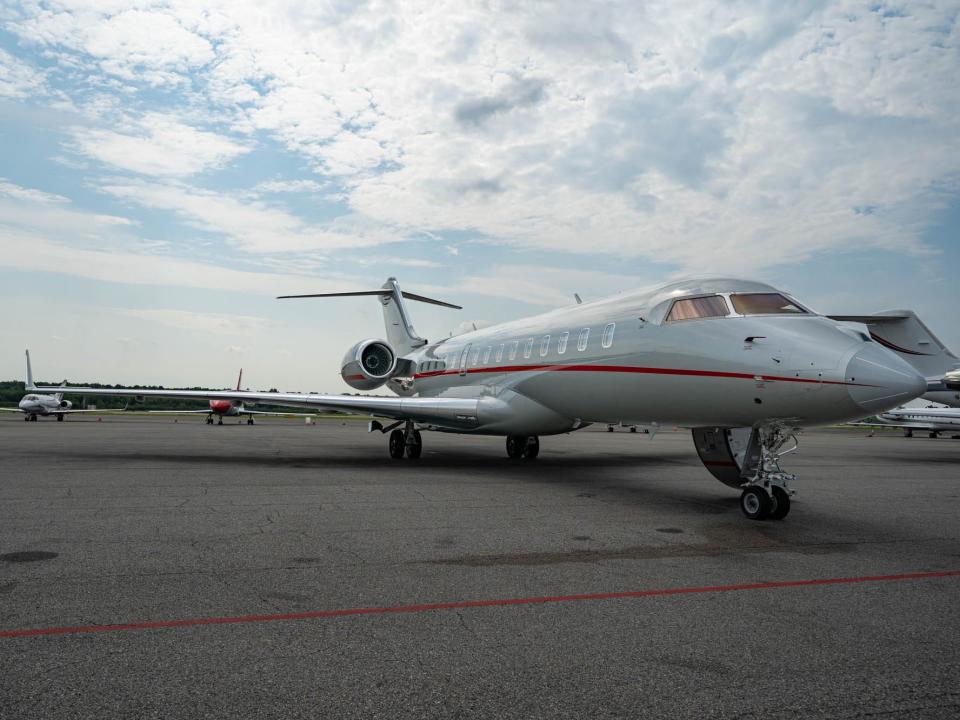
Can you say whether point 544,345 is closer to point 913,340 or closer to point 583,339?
point 583,339

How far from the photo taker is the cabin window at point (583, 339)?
11492 mm

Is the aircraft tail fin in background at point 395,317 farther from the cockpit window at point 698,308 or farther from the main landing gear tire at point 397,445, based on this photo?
the cockpit window at point 698,308

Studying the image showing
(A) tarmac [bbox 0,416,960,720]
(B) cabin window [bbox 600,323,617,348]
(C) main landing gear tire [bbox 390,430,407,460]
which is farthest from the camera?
(C) main landing gear tire [bbox 390,430,407,460]

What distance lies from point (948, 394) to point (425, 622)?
25.0 m

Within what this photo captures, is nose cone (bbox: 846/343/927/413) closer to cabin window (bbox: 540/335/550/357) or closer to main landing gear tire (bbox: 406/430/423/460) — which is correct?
cabin window (bbox: 540/335/550/357)

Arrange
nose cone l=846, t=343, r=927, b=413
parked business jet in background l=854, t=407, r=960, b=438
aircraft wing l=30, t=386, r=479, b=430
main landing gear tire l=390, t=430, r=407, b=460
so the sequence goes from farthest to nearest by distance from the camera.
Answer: parked business jet in background l=854, t=407, r=960, b=438, main landing gear tire l=390, t=430, r=407, b=460, aircraft wing l=30, t=386, r=479, b=430, nose cone l=846, t=343, r=927, b=413

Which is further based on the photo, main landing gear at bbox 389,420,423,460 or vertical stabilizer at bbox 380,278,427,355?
vertical stabilizer at bbox 380,278,427,355

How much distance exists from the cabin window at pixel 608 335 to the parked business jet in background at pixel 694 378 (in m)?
0.02

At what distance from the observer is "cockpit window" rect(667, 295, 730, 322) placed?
916cm

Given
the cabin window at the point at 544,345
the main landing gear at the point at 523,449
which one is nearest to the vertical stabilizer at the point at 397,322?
the main landing gear at the point at 523,449

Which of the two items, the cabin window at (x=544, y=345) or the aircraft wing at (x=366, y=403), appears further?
the aircraft wing at (x=366, y=403)

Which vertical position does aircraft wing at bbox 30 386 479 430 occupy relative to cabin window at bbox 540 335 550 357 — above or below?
below

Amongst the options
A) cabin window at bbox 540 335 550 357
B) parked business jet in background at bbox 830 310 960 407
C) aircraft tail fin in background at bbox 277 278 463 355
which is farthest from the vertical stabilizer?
parked business jet in background at bbox 830 310 960 407

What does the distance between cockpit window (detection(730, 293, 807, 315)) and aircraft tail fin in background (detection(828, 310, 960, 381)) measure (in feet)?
50.1
